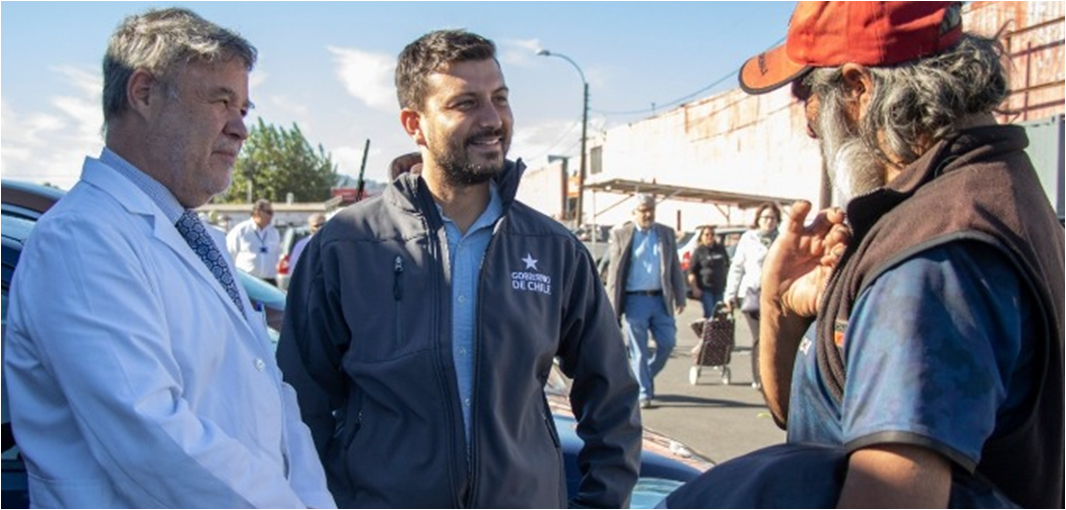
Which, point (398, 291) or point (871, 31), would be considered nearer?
point (871, 31)

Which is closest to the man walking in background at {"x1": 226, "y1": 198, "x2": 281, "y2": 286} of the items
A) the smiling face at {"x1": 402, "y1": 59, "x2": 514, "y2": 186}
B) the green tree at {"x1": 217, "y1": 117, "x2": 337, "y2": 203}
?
the smiling face at {"x1": 402, "y1": 59, "x2": 514, "y2": 186}

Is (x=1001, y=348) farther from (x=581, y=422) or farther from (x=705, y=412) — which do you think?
(x=705, y=412)

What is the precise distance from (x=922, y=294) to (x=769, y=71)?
0.77 m

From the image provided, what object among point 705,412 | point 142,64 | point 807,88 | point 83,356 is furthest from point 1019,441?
point 705,412

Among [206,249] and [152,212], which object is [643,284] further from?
[152,212]

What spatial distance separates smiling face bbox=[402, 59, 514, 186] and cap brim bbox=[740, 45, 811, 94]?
31.6 inches

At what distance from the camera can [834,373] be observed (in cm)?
160

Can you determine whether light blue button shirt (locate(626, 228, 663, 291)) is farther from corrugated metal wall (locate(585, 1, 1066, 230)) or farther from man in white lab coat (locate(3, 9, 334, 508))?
corrugated metal wall (locate(585, 1, 1066, 230))

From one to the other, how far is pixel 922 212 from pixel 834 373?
0.96 ft

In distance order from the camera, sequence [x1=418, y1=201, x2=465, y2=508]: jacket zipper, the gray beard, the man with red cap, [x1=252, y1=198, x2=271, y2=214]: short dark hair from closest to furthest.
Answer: the man with red cap → the gray beard → [x1=418, y1=201, x2=465, y2=508]: jacket zipper → [x1=252, y1=198, x2=271, y2=214]: short dark hair

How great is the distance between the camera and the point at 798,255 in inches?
84.2

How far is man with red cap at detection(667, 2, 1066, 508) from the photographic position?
1.37 metres

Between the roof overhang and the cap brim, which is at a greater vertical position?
the roof overhang

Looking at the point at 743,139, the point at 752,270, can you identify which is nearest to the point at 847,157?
the point at 752,270
